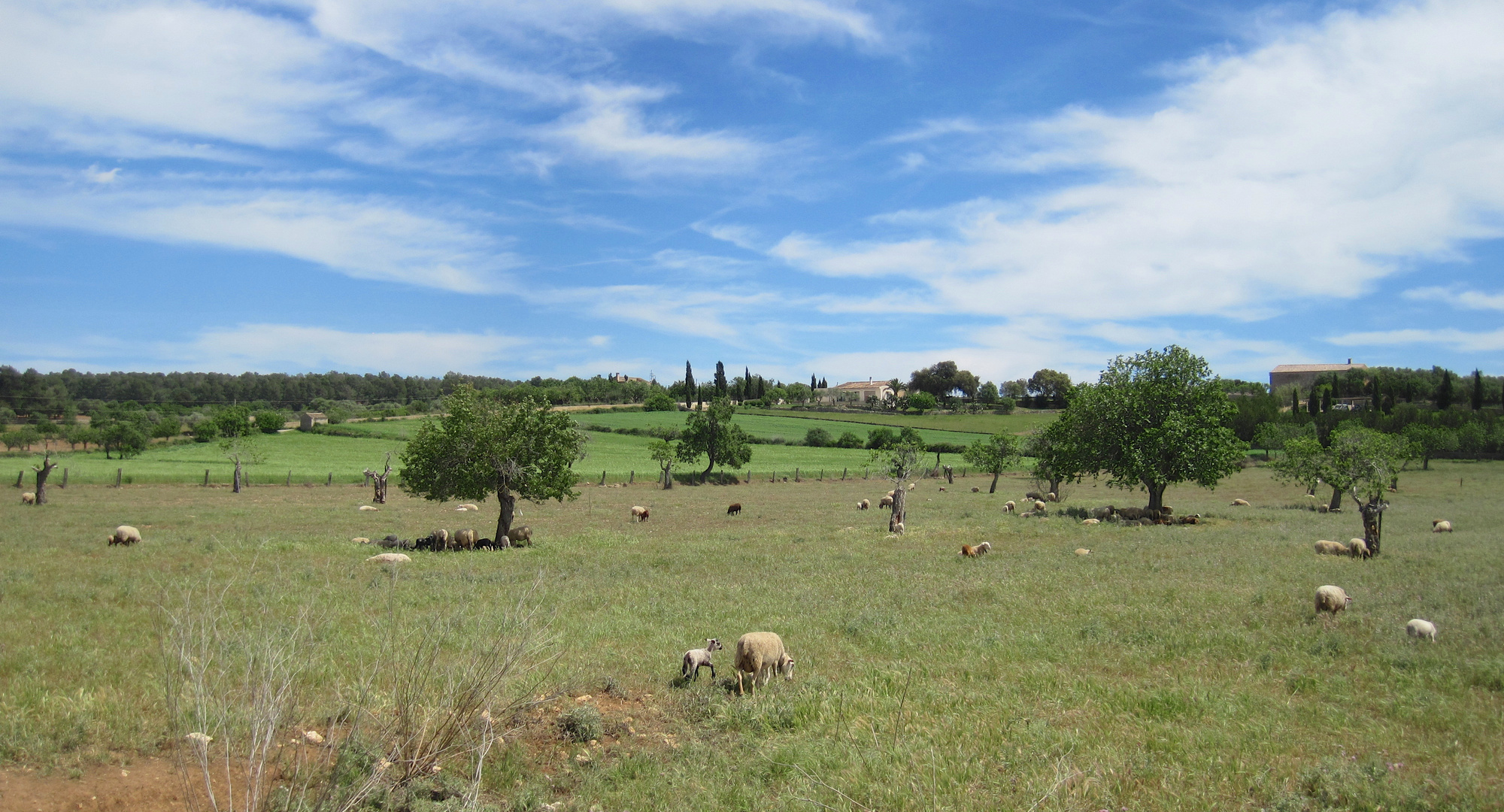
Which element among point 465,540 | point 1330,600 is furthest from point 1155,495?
point 465,540

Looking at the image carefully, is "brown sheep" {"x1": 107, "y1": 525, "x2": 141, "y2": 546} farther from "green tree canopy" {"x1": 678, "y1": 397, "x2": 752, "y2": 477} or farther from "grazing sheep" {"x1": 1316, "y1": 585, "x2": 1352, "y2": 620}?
"green tree canopy" {"x1": 678, "y1": 397, "x2": 752, "y2": 477}

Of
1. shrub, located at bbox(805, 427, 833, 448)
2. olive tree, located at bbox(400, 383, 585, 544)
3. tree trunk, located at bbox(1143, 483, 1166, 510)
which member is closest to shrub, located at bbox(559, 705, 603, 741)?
olive tree, located at bbox(400, 383, 585, 544)

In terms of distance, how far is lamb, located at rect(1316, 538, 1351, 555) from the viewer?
74.1ft

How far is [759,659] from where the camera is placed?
10.4 m

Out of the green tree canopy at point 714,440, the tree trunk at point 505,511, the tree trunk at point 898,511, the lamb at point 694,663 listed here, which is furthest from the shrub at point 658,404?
the lamb at point 694,663

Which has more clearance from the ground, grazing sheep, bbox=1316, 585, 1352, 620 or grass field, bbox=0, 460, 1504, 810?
grazing sheep, bbox=1316, 585, 1352, 620

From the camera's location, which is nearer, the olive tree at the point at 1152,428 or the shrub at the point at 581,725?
the shrub at the point at 581,725

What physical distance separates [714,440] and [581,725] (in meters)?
60.5

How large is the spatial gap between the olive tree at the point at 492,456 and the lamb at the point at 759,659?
1708 centimetres

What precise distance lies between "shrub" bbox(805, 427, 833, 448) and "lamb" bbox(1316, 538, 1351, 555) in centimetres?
7719

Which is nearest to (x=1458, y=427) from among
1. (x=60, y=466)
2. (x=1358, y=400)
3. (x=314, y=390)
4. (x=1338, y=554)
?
(x=1358, y=400)

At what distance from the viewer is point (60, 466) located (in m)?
58.8

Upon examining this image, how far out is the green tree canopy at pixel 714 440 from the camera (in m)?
68.8

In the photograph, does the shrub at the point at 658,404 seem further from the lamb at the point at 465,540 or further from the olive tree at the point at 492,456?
the lamb at the point at 465,540
